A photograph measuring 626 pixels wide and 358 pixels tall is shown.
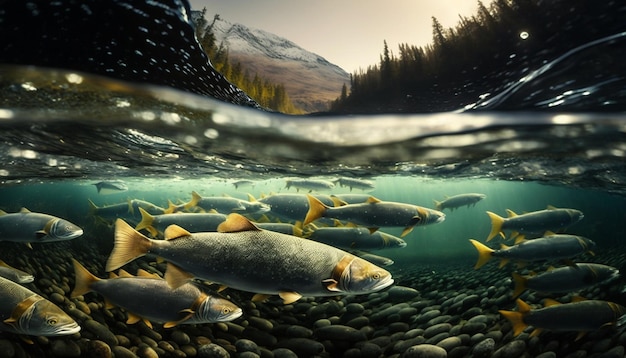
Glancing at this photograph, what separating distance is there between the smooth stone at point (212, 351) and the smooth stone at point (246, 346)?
262 millimetres

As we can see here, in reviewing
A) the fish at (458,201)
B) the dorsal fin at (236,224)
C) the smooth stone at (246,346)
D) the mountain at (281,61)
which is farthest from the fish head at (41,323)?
the fish at (458,201)

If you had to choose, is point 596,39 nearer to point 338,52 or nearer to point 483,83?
point 483,83

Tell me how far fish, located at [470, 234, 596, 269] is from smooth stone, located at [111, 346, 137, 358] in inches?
266

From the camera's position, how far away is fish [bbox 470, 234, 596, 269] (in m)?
7.20

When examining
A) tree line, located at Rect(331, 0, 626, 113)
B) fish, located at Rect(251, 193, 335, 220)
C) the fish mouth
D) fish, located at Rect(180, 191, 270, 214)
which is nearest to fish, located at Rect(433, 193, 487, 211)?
fish, located at Rect(251, 193, 335, 220)

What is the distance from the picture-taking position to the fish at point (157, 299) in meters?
4.54

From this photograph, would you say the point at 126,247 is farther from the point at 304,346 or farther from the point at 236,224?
the point at 304,346

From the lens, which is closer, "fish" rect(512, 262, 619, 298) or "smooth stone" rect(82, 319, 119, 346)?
"smooth stone" rect(82, 319, 119, 346)

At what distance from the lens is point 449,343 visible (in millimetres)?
6629

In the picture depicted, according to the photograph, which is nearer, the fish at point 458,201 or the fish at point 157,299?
the fish at point 157,299

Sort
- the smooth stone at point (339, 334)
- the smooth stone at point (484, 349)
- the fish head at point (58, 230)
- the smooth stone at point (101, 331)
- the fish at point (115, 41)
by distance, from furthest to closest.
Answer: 1. the smooth stone at point (339, 334)
2. the smooth stone at point (484, 349)
3. the fish head at point (58, 230)
4. the smooth stone at point (101, 331)
5. the fish at point (115, 41)

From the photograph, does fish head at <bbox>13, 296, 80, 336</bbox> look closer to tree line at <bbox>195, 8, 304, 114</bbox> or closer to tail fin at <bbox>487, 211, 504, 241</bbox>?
tree line at <bbox>195, 8, 304, 114</bbox>

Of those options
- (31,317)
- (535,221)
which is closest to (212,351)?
(31,317)

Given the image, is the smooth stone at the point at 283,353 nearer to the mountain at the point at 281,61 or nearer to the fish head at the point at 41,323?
the fish head at the point at 41,323
